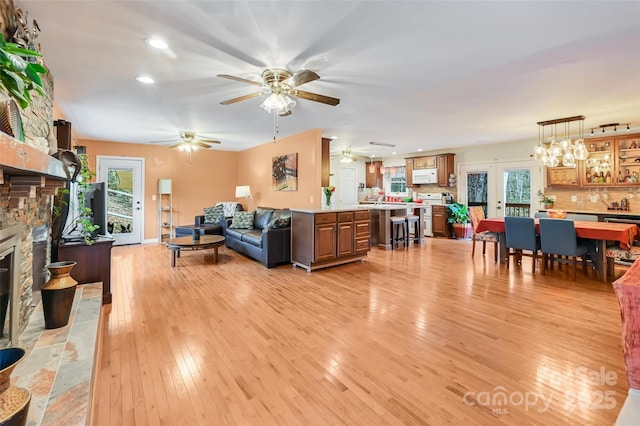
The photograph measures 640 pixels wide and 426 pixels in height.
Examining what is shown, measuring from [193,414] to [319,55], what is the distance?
9.44 feet

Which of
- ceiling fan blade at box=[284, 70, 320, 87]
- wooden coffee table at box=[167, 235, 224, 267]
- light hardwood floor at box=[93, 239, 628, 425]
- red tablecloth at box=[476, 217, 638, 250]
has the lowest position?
light hardwood floor at box=[93, 239, 628, 425]

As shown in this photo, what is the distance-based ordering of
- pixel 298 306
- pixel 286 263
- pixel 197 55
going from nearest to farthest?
1. pixel 197 55
2. pixel 298 306
3. pixel 286 263

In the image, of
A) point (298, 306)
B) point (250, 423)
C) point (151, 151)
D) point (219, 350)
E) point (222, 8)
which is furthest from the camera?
point (151, 151)

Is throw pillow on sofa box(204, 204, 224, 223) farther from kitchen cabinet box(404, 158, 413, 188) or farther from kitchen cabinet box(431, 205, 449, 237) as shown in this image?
kitchen cabinet box(431, 205, 449, 237)

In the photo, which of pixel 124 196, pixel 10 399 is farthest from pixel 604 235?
pixel 124 196

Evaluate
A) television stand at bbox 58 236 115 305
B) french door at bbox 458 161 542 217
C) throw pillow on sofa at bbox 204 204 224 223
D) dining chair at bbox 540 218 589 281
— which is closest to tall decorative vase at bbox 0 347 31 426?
television stand at bbox 58 236 115 305

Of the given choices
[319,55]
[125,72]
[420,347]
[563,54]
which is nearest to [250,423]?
[420,347]

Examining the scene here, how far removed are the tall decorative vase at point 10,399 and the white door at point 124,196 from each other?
683 centimetres

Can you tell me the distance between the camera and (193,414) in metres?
1.70

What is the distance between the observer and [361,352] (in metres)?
2.35

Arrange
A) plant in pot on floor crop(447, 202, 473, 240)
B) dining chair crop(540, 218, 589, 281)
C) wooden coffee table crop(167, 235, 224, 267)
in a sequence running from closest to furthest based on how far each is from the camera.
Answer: dining chair crop(540, 218, 589, 281), wooden coffee table crop(167, 235, 224, 267), plant in pot on floor crop(447, 202, 473, 240)

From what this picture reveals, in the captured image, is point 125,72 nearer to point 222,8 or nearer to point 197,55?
point 197,55

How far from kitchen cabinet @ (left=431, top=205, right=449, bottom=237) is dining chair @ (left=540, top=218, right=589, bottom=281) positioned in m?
3.65

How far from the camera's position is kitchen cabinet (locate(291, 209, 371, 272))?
4676mm
